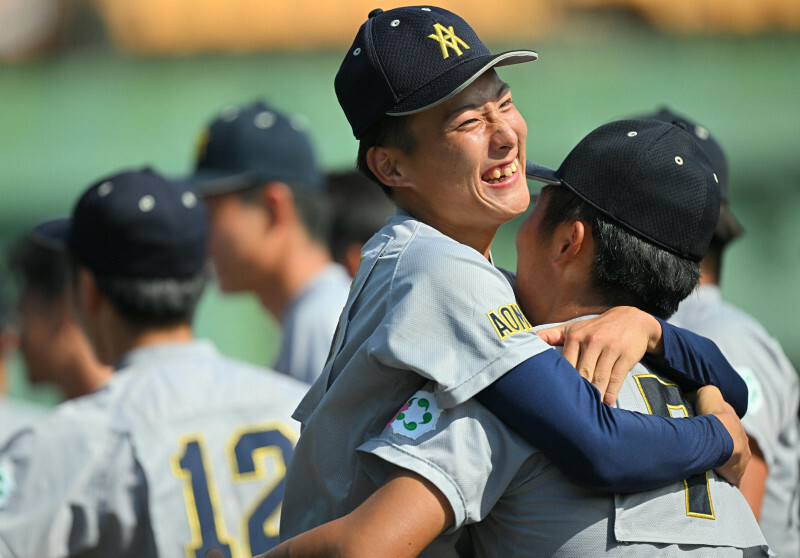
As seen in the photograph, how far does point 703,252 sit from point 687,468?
0.46 m

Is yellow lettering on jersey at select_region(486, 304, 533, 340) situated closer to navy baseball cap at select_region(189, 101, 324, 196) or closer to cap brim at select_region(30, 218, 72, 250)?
cap brim at select_region(30, 218, 72, 250)

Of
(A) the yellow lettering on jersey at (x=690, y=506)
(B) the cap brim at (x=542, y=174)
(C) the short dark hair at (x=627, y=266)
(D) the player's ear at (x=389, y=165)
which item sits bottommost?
(A) the yellow lettering on jersey at (x=690, y=506)

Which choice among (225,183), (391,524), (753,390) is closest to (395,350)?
(391,524)

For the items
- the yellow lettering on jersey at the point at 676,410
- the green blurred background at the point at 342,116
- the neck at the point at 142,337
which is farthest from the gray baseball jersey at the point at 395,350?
the green blurred background at the point at 342,116

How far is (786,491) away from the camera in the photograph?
3285mm

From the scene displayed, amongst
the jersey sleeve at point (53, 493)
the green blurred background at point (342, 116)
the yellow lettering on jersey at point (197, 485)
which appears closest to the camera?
the jersey sleeve at point (53, 493)

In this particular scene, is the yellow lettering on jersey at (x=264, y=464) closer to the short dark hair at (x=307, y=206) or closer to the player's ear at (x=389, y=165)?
the player's ear at (x=389, y=165)

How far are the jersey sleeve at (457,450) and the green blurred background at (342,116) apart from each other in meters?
5.58

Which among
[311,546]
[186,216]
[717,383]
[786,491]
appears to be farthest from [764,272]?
[311,546]

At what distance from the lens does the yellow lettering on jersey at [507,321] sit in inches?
64.8

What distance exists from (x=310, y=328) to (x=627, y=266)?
7.55ft

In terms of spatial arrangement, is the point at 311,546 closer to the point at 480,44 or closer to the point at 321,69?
the point at 480,44

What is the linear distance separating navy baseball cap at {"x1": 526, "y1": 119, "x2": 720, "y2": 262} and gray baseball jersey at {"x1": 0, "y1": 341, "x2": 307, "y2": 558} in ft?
4.97

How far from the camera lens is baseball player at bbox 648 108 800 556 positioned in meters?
3.02
